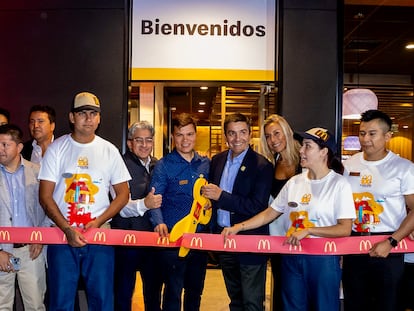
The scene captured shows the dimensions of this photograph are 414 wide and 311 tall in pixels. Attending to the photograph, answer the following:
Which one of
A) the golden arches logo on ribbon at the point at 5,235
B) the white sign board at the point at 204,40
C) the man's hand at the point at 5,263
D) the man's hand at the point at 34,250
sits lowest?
the man's hand at the point at 5,263

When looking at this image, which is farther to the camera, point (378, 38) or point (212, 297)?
point (378, 38)

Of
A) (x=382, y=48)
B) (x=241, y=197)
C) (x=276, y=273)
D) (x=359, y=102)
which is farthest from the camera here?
(x=382, y=48)

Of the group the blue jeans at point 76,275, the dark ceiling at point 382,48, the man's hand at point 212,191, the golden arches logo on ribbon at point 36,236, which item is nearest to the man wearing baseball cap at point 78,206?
the blue jeans at point 76,275

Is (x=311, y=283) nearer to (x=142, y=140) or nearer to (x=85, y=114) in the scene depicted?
(x=142, y=140)

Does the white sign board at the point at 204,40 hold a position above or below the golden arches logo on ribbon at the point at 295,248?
above

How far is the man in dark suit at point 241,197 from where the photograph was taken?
3.32m

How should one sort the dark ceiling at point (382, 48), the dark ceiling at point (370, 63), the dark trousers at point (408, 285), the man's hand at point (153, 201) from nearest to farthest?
the man's hand at point (153, 201)
the dark trousers at point (408, 285)
the dark ceiling at point (382, 48)
the dark ceiling at point (370, 63)

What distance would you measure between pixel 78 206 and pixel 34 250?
1.80ft

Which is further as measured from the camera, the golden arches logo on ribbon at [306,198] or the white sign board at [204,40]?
the white sign board at [204,40]

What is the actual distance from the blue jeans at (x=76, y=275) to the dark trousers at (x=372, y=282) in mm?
1628

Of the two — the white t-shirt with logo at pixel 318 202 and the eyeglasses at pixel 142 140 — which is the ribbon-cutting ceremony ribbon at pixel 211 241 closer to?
the white t-shirt with logo at pixel 318 202

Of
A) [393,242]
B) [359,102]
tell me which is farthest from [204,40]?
[393,242]

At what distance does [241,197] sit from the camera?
3334 millimetres

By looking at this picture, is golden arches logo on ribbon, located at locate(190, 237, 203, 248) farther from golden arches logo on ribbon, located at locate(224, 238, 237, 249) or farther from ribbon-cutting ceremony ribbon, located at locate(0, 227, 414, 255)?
golden arches logo on ribbon, located at locate(224, 238, 237, 249)
